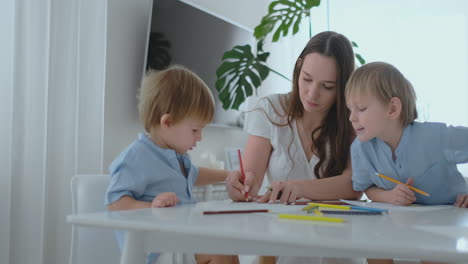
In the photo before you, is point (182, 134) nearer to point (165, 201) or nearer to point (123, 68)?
point (165, 201)

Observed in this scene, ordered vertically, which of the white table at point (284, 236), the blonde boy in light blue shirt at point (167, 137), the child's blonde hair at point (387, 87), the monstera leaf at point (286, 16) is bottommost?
the white table at point (284, 236)

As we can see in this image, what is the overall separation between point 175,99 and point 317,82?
493 mm

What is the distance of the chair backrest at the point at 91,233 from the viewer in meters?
1.18

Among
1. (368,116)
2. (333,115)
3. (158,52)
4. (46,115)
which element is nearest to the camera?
(368,116)

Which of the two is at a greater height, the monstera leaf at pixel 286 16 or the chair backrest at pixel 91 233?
the monstera leaf at pixel 286 16

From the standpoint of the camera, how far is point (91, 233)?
3.96ft

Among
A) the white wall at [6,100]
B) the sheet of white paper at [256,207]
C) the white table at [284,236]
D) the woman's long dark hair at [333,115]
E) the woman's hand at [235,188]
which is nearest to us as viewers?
the white table at [284,236]

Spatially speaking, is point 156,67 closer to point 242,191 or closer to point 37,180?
point 37,180

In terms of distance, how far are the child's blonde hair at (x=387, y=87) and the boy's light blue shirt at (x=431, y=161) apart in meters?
0.07

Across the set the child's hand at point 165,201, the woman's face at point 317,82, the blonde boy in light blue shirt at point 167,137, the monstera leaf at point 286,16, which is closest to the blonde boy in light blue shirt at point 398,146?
the woman's face at point 317,82

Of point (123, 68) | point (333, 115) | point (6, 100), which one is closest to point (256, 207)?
point (333, 115)

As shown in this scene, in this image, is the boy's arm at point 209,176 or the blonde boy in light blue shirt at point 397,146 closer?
the blonde boy in light blue shirt at point 397,146

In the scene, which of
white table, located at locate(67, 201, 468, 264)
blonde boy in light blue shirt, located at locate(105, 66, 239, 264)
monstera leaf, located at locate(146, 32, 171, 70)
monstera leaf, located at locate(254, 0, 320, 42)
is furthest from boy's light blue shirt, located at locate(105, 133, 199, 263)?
monstera leaf, located at locate(254, 0, 320, 42)

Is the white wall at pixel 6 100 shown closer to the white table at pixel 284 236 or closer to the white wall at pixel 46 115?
the white wall at pixel 46 115
